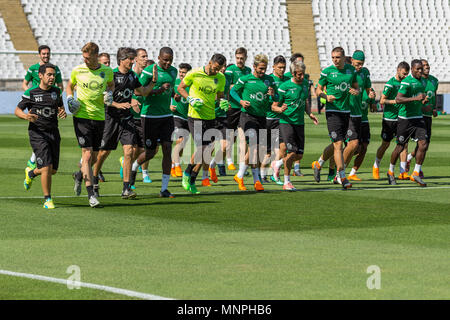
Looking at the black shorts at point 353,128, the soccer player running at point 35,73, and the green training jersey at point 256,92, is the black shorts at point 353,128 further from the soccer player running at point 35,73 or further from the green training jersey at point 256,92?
the soccer player running at point 35,73

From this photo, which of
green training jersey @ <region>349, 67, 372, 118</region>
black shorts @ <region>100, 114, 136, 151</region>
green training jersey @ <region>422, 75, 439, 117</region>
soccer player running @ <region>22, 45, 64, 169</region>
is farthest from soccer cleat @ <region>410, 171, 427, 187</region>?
soccer player running @ <region>22, 45, 64, 169</region>

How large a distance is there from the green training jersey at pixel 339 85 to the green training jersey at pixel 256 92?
95cm

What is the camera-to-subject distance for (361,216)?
11.8m

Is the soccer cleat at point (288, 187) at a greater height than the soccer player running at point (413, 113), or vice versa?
the soccer player running at point (413, 113)

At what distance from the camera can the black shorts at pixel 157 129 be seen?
14.2 m

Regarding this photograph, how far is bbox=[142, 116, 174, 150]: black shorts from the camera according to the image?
46.6 ft

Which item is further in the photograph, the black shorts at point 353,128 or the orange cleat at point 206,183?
the black shorts at point 353,128

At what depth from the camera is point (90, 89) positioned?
12.9 m

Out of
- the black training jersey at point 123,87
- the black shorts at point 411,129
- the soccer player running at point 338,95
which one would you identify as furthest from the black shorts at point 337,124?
the black training jersey at point 123,87

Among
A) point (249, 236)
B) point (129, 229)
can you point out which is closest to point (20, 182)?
point (129, 229)

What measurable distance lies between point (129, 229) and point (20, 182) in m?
6.51

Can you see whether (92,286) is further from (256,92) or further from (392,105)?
(392,105)

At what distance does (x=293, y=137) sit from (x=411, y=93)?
8.57 ft

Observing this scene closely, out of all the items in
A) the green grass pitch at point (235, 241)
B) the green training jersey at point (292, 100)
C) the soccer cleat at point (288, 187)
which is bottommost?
the green grass pitch at point (235, 241)
